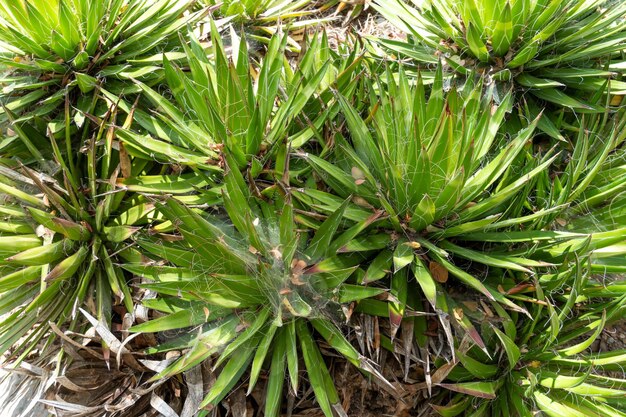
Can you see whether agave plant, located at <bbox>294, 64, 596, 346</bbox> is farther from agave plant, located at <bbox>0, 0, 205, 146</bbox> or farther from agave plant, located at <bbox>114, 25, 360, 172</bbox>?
agave plant, located at <bbox>0, 0, 205, 146</bbox>

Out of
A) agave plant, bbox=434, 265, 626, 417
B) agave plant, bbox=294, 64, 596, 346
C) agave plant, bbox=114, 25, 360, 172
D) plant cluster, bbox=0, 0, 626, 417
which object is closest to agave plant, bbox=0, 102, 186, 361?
plant cluster, bbox=0, 0, 626, 417

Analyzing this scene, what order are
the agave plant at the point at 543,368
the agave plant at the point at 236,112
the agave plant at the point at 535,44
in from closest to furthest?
the agave plant at the point at 543,368, the agave plant at the point at 236,112, the agave plant at the point at 535,44

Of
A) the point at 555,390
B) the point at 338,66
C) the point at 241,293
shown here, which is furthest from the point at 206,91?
the point at 555,390

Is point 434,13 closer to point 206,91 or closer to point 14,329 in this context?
point 206,91

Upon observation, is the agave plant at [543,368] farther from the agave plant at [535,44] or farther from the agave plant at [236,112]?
the agave plant at [236,112]

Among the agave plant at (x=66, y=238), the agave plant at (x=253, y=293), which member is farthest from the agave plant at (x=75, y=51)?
the agave plant at (x=253, y=293)
